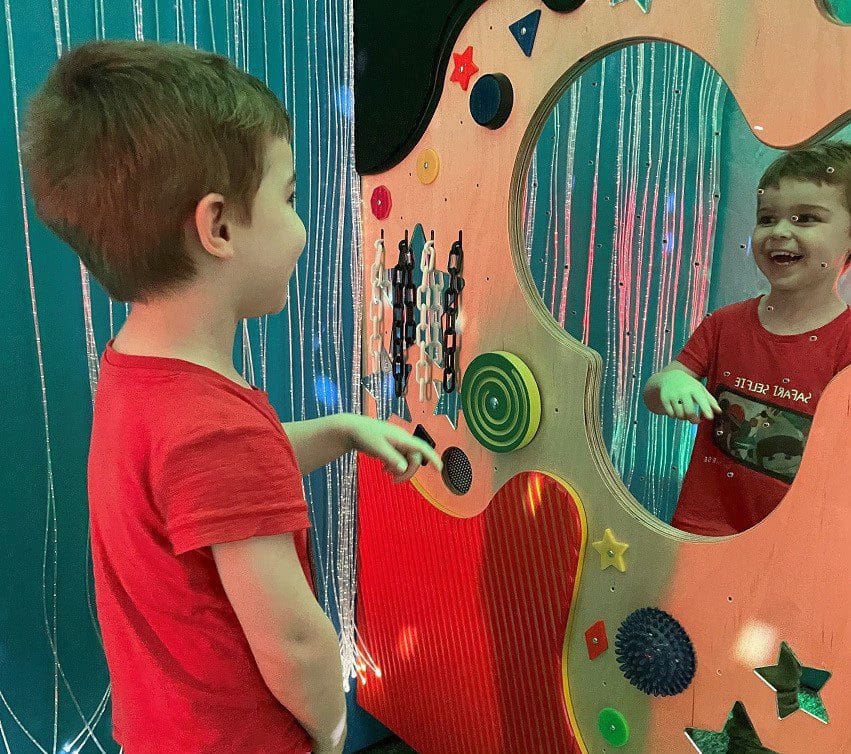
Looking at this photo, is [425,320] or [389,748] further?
[389,748]

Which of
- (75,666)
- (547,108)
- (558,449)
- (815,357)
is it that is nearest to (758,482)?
(815,357)

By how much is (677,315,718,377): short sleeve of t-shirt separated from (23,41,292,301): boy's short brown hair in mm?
493

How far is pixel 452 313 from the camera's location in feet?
3.54

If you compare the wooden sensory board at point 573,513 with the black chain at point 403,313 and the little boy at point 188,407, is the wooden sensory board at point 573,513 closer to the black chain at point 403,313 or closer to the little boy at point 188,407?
the black chain at point 403,313

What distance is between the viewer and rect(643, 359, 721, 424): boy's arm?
801 mm

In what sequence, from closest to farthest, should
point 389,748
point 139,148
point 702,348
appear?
point 139,148 → point 702,348 → point 389,748

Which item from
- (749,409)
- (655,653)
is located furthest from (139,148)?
(655,653)

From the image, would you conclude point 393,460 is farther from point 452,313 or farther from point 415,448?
point 452,313

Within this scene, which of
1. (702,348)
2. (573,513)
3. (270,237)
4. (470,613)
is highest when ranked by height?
(270,237)

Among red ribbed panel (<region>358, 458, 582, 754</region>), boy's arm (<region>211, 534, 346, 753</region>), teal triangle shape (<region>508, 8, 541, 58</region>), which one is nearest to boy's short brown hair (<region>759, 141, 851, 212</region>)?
teal triangle shape (<region>508, 8, 541, 58</region>)

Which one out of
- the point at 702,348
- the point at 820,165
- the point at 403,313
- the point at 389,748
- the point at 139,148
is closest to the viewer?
the point at 139,148

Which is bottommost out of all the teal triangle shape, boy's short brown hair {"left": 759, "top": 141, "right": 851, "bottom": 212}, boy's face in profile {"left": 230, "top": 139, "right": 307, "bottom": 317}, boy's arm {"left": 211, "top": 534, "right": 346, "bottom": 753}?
boy's arm {"left": 211, "top": 534, "right": 346, "bottom": 753}

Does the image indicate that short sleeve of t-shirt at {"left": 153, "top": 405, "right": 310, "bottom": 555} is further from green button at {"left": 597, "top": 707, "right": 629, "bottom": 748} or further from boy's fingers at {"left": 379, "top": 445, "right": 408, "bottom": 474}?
green button at {"left": 597, "top": 707, "right": 629, "bottom": 748}

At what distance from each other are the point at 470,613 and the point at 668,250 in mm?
625
